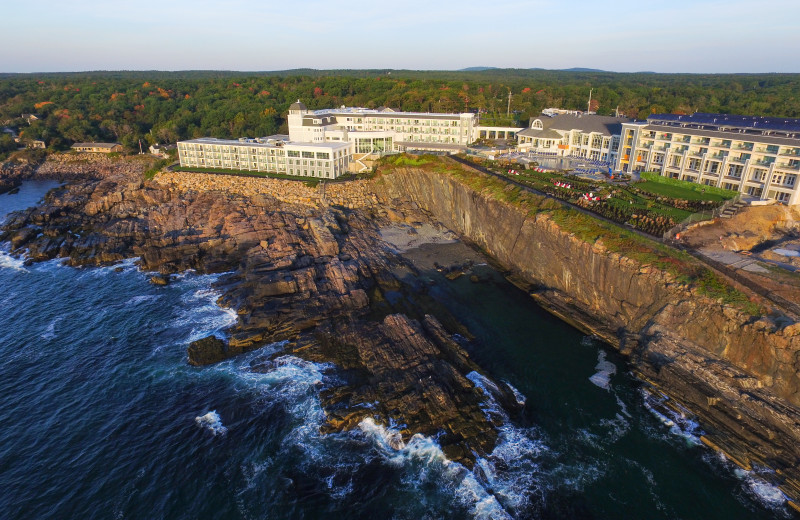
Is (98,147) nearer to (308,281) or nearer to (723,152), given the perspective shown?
(308,281)

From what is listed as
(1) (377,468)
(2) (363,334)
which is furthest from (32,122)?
(1) (377,468)

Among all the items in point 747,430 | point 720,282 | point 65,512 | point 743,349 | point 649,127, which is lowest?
point 65,512

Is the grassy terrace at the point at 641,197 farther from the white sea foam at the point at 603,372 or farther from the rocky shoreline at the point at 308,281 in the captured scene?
the rocky shoreline at the point at 308,281

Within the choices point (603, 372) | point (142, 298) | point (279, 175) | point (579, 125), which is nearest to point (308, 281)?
point (142, 298)

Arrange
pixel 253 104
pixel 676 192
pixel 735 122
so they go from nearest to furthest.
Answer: pixel 676 192 < pixel 735 122 < pixel 253 104

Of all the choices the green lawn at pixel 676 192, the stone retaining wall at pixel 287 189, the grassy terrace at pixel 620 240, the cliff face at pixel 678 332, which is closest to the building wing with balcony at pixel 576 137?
the green lawn at pixel 676 192

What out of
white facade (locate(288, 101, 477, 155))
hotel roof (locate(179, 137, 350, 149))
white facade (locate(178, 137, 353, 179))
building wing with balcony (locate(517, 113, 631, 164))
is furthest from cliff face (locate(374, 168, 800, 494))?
white facade (locate(288, 101, 477, 155))

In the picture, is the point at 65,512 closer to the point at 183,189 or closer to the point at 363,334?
the point at 363,334
